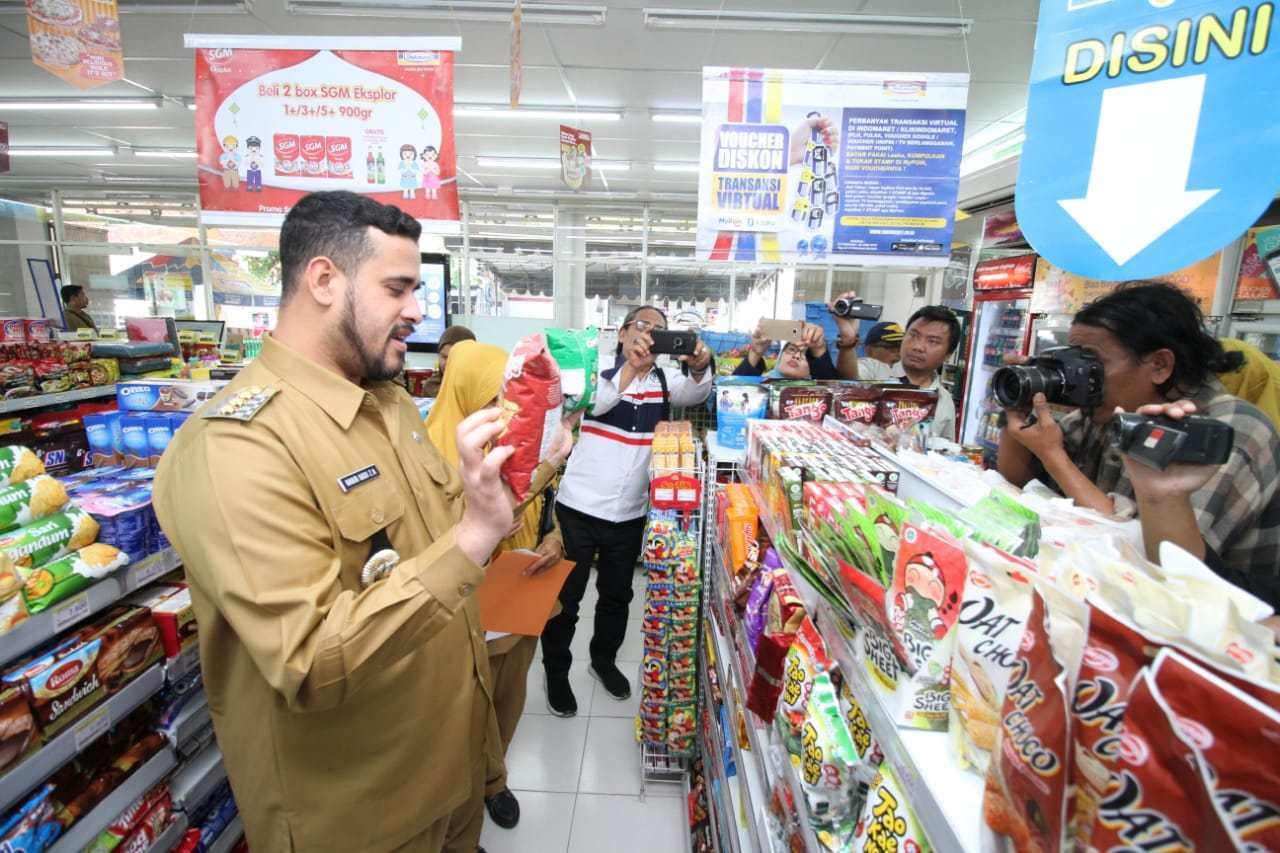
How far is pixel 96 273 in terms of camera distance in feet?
40.8

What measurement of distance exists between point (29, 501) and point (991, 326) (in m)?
7.99

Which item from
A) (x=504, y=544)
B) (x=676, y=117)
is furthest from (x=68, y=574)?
(x=676, y=117)

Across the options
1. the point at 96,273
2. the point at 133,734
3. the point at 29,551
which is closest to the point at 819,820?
the point at 29,551

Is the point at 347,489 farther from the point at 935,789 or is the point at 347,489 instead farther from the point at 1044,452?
the point at 1044,452

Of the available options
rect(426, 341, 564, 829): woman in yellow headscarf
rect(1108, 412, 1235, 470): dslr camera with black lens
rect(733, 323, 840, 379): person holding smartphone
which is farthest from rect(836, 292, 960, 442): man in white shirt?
rect(1108, 412, 1235, 470): dslr camera with black lens

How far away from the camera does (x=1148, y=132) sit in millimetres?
860

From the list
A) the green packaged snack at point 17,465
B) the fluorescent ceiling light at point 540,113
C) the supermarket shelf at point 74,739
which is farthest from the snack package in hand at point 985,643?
the fluorescent ceiling light at point 540,113

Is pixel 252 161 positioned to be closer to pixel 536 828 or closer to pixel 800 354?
pixel 800 354

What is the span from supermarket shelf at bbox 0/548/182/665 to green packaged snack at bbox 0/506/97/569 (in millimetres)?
104

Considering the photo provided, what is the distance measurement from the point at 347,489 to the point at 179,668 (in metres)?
0.95

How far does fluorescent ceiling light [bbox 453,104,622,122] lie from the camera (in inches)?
272

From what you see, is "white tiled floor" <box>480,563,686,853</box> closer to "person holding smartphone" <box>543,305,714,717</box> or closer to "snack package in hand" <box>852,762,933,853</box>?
"person holding smartphone" <box>543,305,714,717</box>

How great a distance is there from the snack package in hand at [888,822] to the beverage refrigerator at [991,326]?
6302 mm

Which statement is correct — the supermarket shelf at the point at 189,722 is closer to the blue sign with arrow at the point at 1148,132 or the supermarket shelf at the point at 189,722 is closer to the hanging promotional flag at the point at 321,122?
the hanging promotional flag at the point at 321,122
